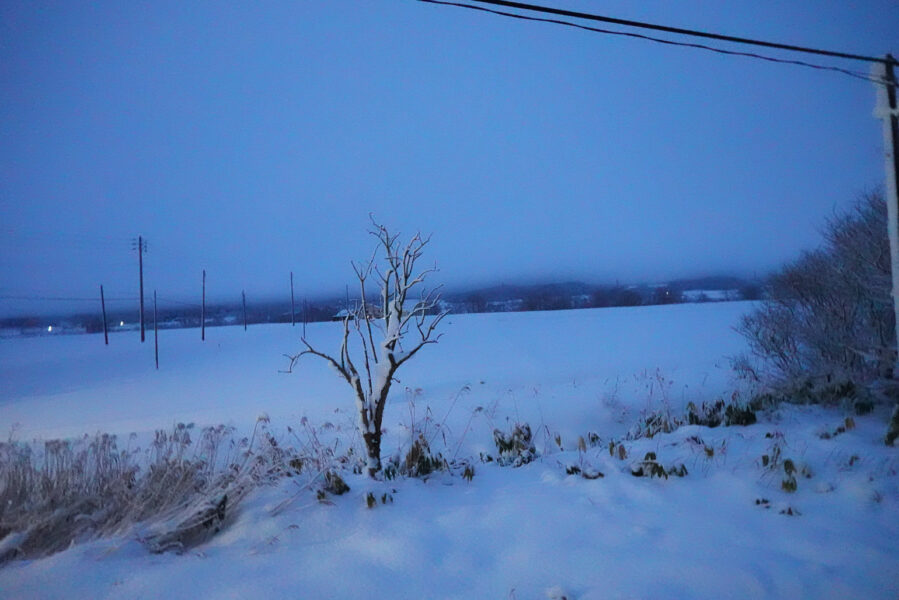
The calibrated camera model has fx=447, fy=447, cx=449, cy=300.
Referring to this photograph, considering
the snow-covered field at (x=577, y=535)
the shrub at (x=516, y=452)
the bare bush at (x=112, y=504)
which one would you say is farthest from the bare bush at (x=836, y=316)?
the bare bush at (x=112, y=504)

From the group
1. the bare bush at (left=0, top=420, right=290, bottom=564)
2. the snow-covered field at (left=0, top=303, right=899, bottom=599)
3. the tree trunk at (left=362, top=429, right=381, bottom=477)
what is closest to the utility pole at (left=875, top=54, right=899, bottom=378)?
the snow-covered field at (left=0, top=303, right=899, bottom=599)

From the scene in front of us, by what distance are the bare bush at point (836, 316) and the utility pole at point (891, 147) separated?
2.13 m

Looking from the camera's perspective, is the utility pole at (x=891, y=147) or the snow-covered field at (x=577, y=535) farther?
the utility pole at (x=891, y=147)

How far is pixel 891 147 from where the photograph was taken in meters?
4.59

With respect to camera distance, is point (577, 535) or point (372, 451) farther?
point (372, 451)

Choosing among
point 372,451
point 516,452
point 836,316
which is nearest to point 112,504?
point 372,451

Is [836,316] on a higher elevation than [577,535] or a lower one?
higher

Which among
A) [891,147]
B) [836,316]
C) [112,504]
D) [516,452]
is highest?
[891,147]

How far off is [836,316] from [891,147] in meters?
4.57

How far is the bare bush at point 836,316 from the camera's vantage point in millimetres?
6910

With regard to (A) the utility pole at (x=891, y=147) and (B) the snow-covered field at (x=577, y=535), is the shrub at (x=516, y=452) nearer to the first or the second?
(B) the snow-covered field at (x=577, y=535)

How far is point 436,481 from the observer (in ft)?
14.3

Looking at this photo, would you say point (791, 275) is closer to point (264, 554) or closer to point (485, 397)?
point (485, 397)

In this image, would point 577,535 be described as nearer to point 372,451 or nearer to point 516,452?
point 516,452
